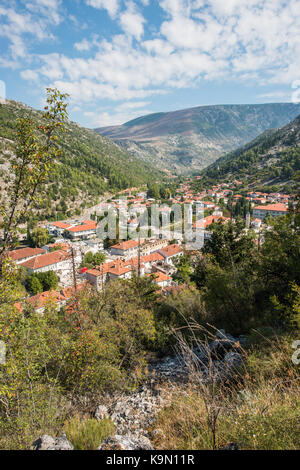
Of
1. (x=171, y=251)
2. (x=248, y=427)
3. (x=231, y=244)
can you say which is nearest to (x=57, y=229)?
(x=171, y=251)

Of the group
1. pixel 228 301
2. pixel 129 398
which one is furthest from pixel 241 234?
pixel 129 398

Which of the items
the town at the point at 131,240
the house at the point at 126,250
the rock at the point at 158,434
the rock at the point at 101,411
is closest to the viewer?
the rock at the point at 158,434

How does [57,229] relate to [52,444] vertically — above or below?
below

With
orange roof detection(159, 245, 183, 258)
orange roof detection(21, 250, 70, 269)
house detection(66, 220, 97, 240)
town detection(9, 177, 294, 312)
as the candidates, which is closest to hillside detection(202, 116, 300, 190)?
town detection(9, 177, 294, 312)

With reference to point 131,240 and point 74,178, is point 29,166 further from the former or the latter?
point 74,178

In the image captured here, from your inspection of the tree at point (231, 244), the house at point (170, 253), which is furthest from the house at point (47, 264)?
the tree at point (231, 244)

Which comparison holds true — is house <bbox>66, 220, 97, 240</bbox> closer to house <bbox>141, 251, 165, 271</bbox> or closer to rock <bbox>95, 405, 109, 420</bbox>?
house <bbox>141, 251, 165, 271</bbox>

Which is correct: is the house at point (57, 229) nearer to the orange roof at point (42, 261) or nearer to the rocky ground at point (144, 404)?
the orange roof at point (42, 261)

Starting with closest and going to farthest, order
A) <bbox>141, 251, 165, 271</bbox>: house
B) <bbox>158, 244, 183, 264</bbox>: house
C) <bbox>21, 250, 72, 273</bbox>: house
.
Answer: <bbox>21, 250, 72, 273</bbox>: house, <bbox>141, 251, 165, 271</bbox>: house, <bbox>158, 244, 183, 264</bbox>: house

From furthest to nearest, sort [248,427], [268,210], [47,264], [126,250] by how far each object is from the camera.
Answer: [268,210]
[126,250]
[47,264]
[248,427]
